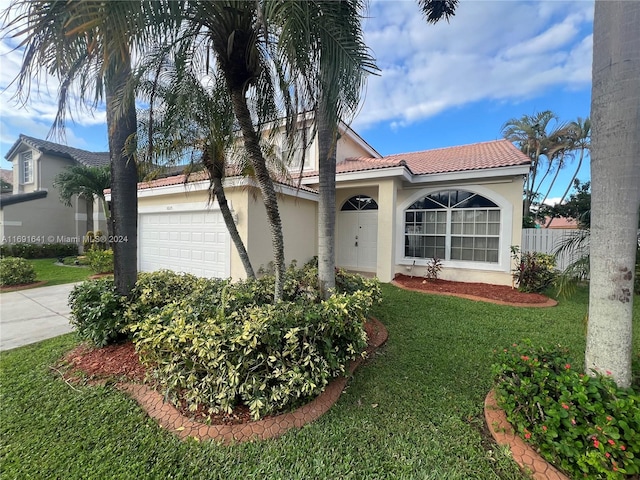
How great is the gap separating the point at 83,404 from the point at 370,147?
15.8m

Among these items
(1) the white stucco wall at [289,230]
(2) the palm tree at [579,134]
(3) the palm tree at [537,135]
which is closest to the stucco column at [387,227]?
(1) the white stucco wall at [289,230]

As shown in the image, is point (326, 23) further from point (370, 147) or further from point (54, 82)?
point (370, 147)

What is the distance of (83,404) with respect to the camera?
342 centimetres

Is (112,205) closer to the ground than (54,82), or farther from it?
closer to the ground

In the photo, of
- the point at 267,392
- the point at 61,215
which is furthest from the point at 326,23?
the point at 61,215

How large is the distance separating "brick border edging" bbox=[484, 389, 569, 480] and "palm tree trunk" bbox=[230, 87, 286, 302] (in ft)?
10.7

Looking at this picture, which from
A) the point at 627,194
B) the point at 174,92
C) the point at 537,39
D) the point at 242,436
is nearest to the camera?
the point at 627,194

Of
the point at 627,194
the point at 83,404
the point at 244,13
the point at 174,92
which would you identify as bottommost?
the point at 83,404

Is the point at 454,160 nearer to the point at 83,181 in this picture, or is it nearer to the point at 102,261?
the point at 102,261

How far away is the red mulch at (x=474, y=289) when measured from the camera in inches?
307

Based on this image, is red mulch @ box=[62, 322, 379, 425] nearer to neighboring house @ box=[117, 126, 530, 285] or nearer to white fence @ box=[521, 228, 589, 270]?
neighboring house @ box=[117, 126, 530, 285]

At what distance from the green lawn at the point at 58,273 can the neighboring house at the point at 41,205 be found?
12.5ft

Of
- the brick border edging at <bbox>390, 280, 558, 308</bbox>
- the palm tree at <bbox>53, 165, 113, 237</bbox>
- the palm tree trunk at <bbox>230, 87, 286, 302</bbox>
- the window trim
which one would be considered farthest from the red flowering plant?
the palm tree at <bbox>53, 165, 113, 237</bbox>

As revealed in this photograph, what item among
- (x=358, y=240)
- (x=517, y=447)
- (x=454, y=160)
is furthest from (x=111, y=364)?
(x=454, y=160)
